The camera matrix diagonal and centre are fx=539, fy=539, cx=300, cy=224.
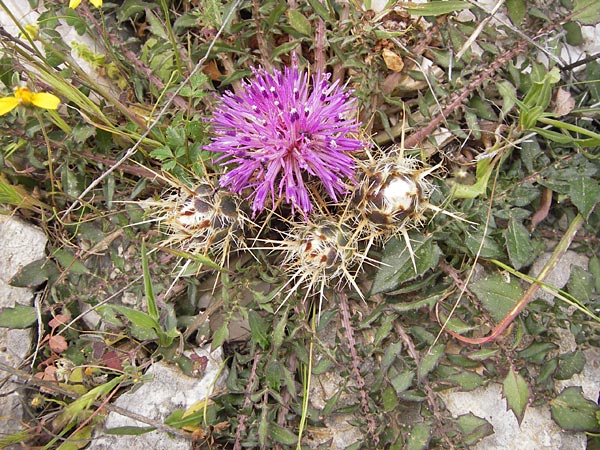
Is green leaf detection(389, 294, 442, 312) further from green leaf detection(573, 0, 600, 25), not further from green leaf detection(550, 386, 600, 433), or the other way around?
green leaf detection(573, 0, 600, 25)

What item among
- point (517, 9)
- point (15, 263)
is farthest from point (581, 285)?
point (15, 263)

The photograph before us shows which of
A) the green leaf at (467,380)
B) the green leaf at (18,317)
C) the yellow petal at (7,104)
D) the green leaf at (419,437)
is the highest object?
the yellow petal at (7,104)

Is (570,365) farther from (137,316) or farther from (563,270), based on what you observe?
(137,316)

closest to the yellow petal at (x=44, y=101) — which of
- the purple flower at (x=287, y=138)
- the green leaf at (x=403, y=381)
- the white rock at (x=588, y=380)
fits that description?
the purple flower at (x=287, y=138)

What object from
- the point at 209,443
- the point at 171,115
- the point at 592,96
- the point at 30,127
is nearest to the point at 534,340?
the point at 592,96

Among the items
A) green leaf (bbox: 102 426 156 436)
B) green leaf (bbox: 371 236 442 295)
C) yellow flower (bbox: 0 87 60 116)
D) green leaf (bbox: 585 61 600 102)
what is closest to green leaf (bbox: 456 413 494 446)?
green leaf (bbox: 371 236 442 295)

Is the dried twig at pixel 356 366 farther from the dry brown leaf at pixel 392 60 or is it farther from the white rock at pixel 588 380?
the dry brown leaf at pixel 392 60
